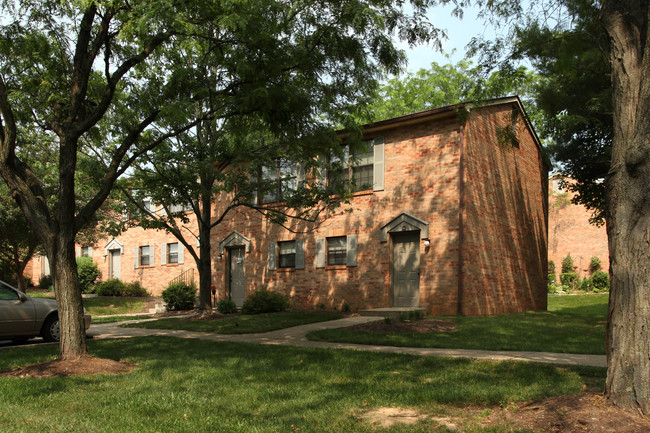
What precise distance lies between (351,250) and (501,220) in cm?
505

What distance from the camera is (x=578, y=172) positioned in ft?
59.6

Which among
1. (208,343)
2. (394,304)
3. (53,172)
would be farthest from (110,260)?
(208,343)

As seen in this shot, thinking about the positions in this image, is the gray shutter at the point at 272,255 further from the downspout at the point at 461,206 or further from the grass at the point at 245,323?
the downspout at the point at 461,206

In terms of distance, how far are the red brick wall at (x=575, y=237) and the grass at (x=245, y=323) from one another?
72.8 feet

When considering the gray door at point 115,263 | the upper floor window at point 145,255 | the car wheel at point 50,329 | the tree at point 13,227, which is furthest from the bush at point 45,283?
the car wheel at point 50,329

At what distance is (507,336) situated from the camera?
11.2 metres

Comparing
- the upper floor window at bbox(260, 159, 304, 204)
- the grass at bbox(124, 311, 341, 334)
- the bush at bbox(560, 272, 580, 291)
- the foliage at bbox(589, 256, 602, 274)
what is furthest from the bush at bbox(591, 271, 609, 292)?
the grass at bbox(124, 311, 341, 334)

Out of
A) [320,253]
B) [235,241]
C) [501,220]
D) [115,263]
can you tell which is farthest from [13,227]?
[501,220]

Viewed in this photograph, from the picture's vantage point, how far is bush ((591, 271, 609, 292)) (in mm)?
30000

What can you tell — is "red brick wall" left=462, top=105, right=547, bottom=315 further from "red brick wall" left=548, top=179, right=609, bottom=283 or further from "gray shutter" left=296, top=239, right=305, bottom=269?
"red brick wall" left=548, top=179, right=609, bottom=283

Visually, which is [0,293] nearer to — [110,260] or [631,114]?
[631,114]

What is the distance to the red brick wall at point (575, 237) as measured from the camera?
3219cm

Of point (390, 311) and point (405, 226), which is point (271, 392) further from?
point (405, 226)

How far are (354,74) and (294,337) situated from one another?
6021 millimetres
